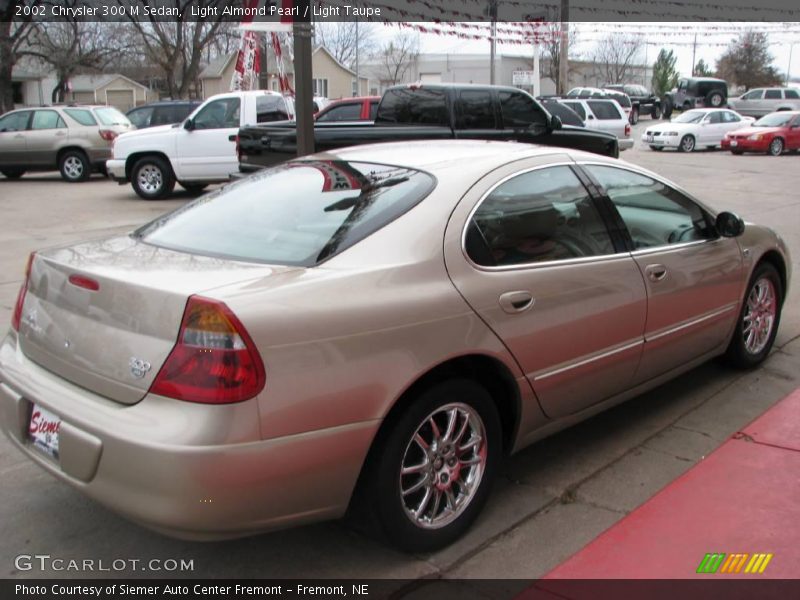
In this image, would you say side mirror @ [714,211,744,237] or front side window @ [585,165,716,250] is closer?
front side window @ [585,165,716,250]

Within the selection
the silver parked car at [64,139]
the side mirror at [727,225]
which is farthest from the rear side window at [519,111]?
the silver parked car at [64,139]

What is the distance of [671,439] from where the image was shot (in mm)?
4219

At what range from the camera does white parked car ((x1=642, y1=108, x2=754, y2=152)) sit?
87.2 feet

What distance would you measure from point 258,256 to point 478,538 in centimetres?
146

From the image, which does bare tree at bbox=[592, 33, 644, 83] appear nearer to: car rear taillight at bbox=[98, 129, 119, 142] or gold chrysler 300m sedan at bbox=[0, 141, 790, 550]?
car rear taillight at bbox=[98, 129, 119, 142]

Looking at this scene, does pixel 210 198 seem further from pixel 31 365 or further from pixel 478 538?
pixel 478 538

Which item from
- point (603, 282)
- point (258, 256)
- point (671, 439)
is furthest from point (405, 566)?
point (671, 439)

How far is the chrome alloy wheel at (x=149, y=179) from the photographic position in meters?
14.4

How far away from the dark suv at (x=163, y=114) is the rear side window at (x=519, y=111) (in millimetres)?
10722

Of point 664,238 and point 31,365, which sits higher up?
point 664,238

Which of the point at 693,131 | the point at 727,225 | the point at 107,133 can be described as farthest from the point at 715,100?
the point at 727,225

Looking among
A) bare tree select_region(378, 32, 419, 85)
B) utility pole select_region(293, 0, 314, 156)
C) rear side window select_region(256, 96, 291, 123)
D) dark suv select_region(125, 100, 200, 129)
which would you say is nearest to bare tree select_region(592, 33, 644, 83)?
bare tree select_region(378, 32, 419, 85)

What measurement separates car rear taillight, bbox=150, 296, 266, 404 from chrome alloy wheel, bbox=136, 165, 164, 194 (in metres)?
12.6

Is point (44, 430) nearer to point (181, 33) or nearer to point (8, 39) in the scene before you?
point (8, 39)
